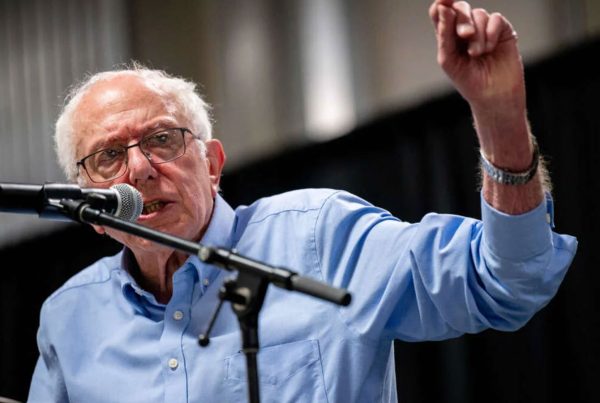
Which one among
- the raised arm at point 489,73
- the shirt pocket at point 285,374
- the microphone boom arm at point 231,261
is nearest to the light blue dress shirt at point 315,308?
the shirt pocket at point 285,374

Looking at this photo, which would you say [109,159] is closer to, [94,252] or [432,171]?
[432,171]

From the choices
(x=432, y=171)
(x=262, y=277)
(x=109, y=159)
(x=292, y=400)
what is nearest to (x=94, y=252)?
(x=432, y=171)

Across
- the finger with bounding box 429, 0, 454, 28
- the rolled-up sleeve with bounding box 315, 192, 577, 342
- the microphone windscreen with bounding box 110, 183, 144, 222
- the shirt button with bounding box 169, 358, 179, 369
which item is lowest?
the shirt button with bounding box 169, 358, 179, 369

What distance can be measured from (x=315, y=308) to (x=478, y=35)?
706 mm

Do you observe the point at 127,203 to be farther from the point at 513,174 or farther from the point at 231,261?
the point at 513,174

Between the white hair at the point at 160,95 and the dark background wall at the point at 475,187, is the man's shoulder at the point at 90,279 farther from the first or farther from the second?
the dark background wall at the point at 475,187

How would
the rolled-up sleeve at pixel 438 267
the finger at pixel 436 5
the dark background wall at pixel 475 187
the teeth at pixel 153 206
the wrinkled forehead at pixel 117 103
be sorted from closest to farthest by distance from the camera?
the finger at pixel 436 5, the rolled-up sleeve at pixel 438 267, the teeth at pixel 153 206, the wrinkled forehead at pixel 117 103, the dark background wall at pixel 475 187

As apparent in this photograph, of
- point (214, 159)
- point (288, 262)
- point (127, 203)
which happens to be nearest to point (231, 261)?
point (127, 203)

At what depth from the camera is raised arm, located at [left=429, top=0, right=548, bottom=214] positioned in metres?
1.50

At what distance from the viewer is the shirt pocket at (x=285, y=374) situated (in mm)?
1894

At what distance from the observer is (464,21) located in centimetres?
150

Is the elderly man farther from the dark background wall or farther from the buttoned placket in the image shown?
the dark background wall

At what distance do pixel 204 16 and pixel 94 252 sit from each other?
1343 mm

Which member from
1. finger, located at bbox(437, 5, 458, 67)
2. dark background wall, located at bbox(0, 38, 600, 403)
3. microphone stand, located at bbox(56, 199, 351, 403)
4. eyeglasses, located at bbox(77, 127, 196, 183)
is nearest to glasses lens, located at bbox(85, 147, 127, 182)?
eyeglasses, located at bbox(77, 127, 196, 183)
